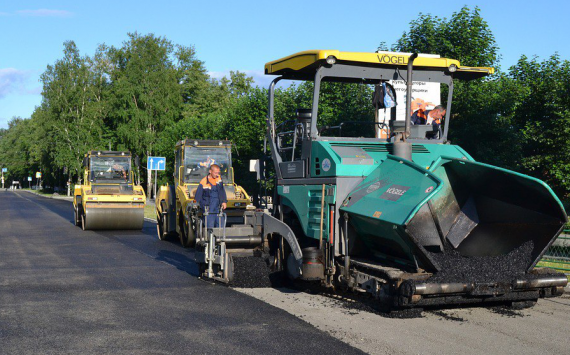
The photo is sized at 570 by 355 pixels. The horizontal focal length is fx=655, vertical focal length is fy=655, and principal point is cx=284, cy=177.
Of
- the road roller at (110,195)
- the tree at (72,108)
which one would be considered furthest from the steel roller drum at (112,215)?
the tree at (72,108)

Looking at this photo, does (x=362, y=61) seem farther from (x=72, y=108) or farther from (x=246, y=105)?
(x=72, y=108)

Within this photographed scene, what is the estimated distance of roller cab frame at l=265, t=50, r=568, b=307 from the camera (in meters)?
6.98

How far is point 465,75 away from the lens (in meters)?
9.18

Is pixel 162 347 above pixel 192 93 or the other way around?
the other way around

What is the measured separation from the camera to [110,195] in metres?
21.2

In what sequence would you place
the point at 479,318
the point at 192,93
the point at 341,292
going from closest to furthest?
1. the point at 479,318
2. the point at 341,292
3. the point at 192,93

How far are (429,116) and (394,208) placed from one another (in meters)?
2.47

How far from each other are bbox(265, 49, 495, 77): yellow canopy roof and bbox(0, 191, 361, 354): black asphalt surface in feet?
10.5

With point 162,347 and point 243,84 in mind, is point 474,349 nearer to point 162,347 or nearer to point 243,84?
point 162,347

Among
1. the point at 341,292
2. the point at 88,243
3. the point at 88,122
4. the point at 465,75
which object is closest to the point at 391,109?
the point at 465,75

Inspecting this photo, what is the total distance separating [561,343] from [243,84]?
228ft

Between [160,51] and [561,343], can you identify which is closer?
[561,343]

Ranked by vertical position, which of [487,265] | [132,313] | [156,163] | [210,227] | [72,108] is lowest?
[132,313]

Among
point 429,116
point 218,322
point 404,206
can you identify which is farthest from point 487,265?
point 218,322
